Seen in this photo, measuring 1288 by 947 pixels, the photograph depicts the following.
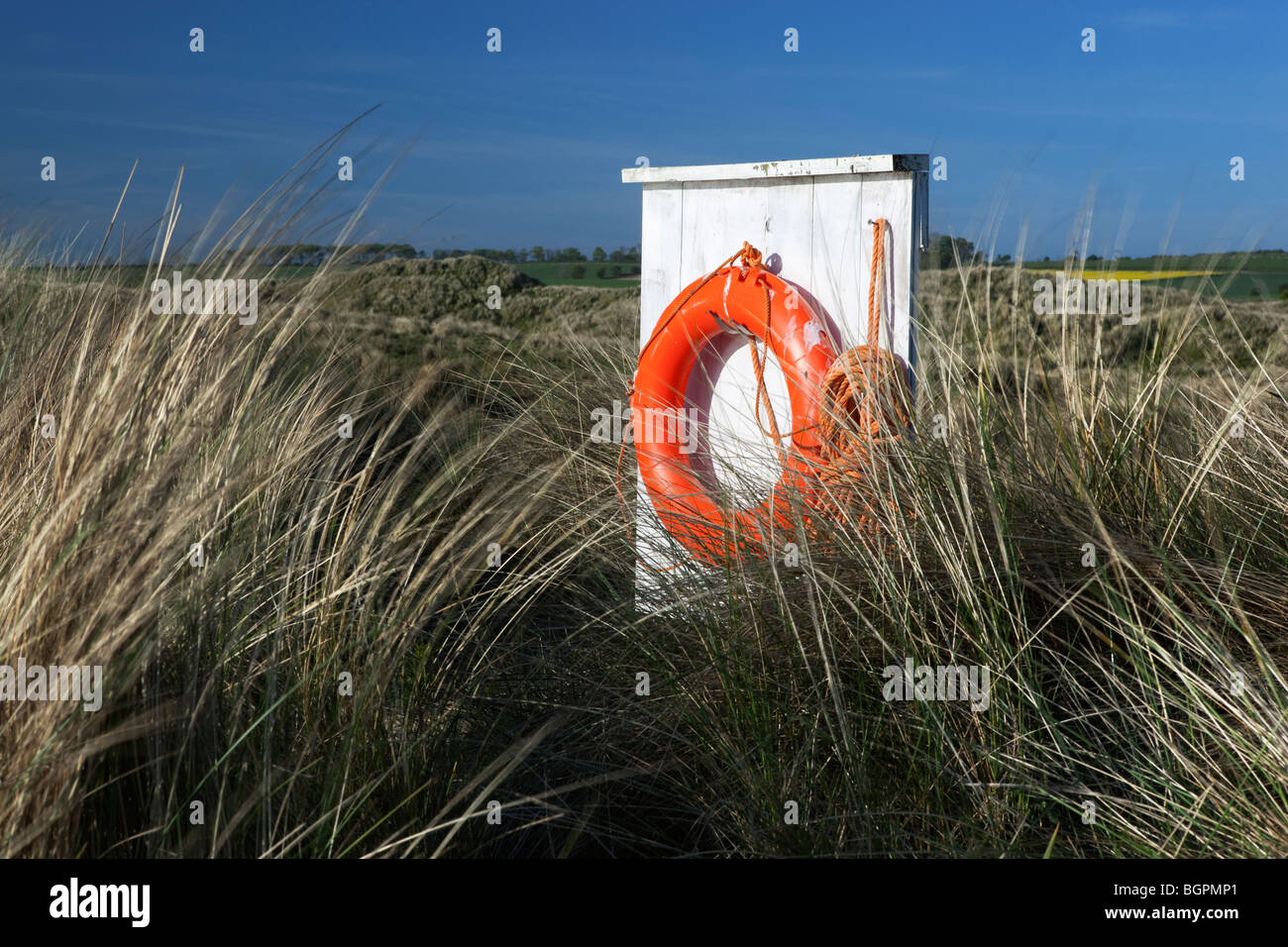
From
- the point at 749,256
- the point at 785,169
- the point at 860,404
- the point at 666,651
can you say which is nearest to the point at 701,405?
the point at 749,256

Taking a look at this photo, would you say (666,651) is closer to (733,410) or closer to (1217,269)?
(733,410)

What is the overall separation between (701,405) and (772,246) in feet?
2.28

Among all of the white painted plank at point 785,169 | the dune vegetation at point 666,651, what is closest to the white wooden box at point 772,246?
the white painted plank at point 785,169

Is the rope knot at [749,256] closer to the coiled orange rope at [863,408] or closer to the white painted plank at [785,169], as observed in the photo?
the white painted plank at [785,169]

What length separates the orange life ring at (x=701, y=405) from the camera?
2.88 meters

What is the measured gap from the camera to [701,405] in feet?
13.3

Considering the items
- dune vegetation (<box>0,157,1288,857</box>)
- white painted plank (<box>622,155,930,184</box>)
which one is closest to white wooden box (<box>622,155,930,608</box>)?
white painted plank (<box>622,155,930,184</box>)

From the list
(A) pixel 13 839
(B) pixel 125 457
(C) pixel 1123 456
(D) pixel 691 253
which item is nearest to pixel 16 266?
(D) pixel 691 253

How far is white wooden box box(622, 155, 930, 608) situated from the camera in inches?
131

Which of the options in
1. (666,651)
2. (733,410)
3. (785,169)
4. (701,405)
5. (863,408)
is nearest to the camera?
(666,651)

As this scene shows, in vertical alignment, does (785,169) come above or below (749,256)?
above

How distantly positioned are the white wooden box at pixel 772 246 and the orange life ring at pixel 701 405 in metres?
0.09

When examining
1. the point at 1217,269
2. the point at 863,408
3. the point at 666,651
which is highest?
the point at 1217,269

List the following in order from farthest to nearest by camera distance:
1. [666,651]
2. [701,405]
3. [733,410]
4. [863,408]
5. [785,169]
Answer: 1. [701,405]
2. [733,410]
3. [785,169]
4. [863,408]
5. [666,651]
